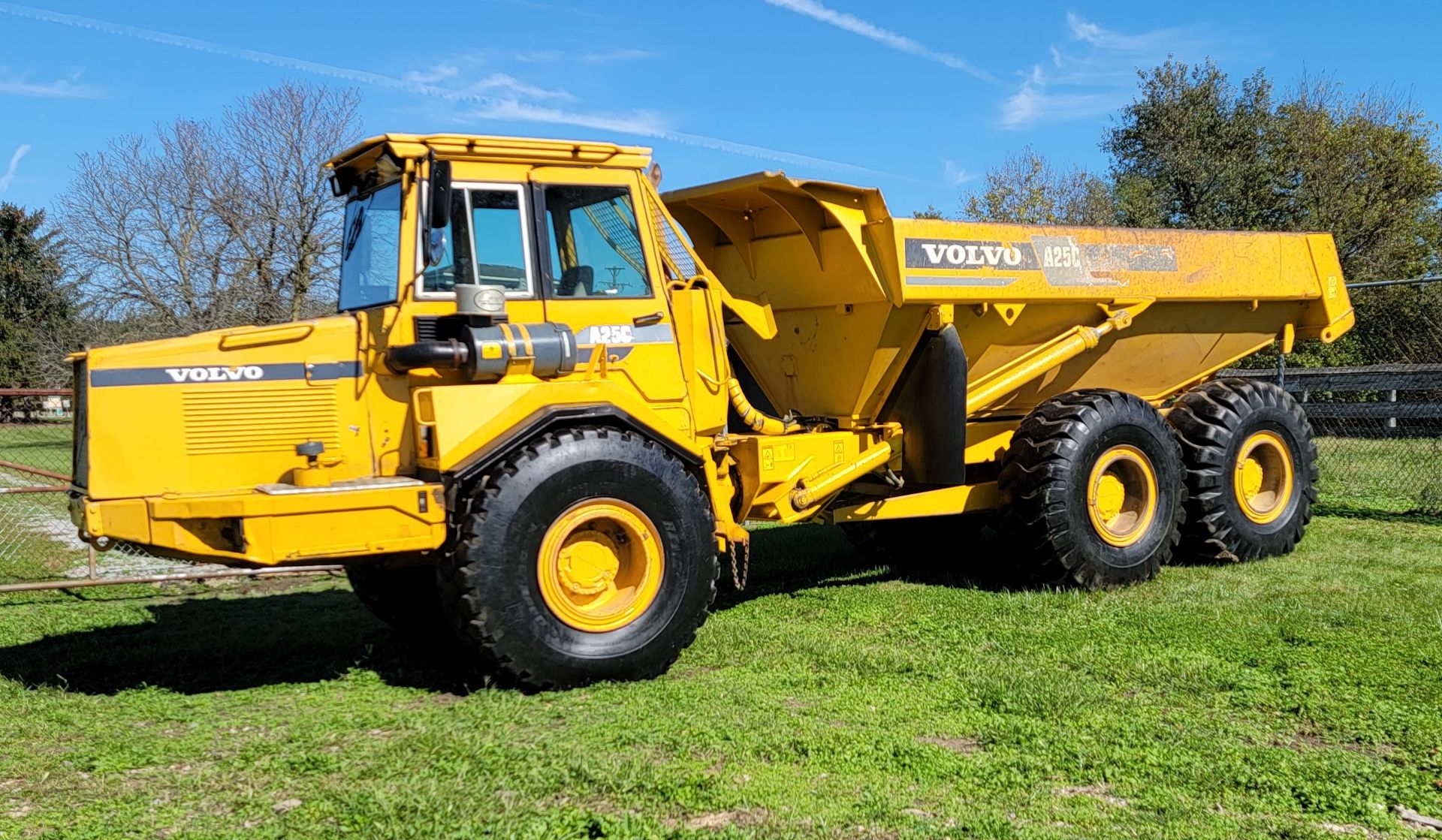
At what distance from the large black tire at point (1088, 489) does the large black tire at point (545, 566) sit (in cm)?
271

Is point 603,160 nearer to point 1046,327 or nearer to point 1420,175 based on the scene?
point 1046,327

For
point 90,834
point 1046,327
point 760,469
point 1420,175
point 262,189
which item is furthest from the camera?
A: point 1420,175

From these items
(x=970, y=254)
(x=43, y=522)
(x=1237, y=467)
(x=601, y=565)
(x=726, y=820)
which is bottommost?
(x=726, y=820)

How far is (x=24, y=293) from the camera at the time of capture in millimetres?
38969

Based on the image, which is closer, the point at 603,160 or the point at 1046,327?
the point at 603,160

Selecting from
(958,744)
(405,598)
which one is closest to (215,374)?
(405,598)

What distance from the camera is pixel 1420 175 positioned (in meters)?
27.7

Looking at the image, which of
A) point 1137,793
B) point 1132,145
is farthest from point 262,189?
point 1132,145

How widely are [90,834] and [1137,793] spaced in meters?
3.81

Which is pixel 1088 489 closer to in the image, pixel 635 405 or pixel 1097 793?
pixel 635 405

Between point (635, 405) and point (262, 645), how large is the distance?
9.71 ft

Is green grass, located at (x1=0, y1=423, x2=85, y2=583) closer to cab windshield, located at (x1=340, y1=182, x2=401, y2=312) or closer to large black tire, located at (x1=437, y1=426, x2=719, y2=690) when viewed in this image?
cab windshield, located at (x1=340, y1=182, x2=401, y2=312)

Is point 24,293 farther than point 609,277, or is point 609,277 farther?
point 24,293

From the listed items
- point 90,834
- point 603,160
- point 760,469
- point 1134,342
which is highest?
point 603,160
